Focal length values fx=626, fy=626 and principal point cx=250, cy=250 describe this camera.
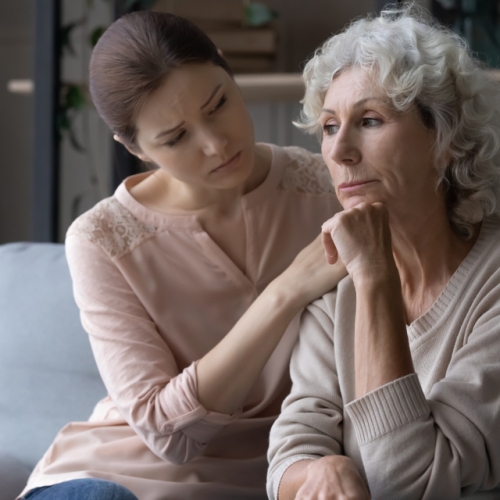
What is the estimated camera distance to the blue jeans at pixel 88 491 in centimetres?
114

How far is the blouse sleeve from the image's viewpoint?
4.32 ft

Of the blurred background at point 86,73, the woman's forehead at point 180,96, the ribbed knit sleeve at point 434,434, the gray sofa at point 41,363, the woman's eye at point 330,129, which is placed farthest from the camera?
the blurred background at point 86,73

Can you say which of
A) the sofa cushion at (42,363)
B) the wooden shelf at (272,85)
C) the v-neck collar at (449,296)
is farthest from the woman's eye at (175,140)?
the wooden shelf at (272,85)

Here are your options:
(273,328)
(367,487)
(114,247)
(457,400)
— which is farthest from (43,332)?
(457,400)

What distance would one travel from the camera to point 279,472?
112cm

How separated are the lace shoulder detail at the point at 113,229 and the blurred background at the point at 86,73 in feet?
2.31

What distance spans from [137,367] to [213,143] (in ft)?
1.68

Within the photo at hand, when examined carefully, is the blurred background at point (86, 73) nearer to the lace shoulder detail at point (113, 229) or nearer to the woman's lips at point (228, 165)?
the lace shoulder detail at point (113, 229)

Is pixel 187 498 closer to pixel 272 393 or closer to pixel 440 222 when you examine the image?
pixel 272 393

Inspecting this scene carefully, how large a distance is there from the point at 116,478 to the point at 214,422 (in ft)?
0.79

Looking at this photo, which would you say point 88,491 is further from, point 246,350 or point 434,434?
point 434,434

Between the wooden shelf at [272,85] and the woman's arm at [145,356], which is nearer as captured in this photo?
the woman's arm at [145,356]

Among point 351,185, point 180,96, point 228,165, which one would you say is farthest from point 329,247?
point 180,96

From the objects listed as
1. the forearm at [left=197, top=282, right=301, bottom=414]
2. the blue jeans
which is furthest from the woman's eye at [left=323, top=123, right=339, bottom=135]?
the blue jeans
